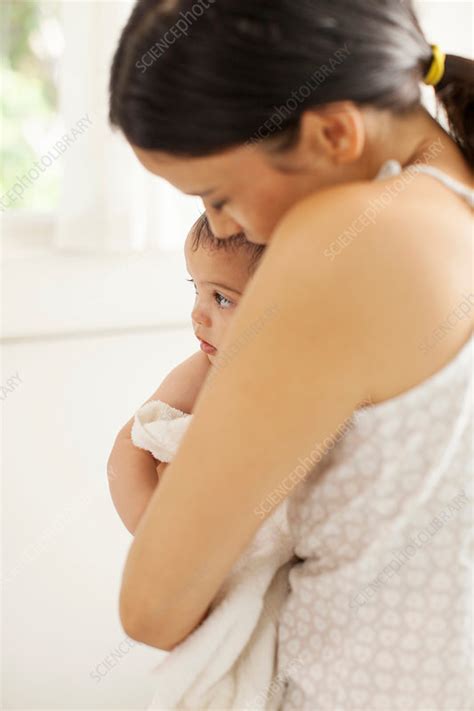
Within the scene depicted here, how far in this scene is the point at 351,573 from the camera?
35.2 inches

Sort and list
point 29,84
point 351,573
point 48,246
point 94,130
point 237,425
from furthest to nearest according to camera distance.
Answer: point 29,84
point 48,246
point 94,130
point 351,573
point 237,425

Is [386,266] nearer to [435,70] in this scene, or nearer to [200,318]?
[435,70]

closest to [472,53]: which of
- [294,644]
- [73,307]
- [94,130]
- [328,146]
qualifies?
[94,130]

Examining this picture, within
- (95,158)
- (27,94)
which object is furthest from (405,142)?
(27,94)

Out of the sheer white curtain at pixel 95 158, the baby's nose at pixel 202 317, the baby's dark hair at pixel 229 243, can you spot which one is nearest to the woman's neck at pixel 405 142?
the baby's dark hair at pixel 229 243

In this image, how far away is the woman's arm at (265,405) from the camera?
770 mm

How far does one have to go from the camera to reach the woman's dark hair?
0.79 metres

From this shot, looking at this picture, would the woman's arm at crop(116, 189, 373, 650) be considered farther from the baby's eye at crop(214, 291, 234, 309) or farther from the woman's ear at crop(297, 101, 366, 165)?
the baby's eye at crop(214, 291, 234, 309)

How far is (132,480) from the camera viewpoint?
3.91 ft

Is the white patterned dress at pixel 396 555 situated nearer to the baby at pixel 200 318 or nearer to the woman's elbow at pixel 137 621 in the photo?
the woman's elbow at pixel 137 621

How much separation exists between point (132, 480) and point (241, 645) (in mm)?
289

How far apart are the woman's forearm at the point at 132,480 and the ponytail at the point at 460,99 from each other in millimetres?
549

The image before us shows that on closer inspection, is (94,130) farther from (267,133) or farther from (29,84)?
(267,133)

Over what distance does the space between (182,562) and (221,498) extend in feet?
0.26
